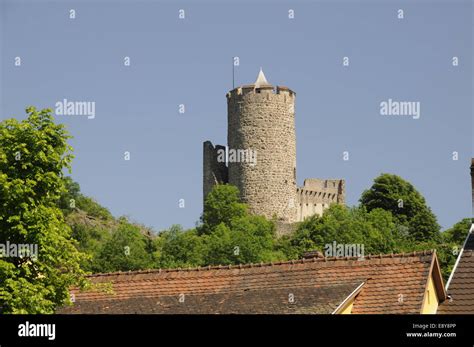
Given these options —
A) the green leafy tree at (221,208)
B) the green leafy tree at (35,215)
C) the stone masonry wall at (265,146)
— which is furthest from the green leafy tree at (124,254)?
the green leafy tree at (35,215)

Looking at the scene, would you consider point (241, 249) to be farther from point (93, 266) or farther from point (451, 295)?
point (451, 295)

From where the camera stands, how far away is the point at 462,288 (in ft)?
70.7

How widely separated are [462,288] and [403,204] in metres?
52.8

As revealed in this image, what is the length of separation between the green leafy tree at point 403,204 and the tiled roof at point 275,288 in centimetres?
4992

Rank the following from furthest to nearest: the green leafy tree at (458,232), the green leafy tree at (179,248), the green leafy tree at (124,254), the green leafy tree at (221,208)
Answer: the green leafy tree at (221,208)
the green leafy tree at (458,232)
the green leafy tree at (179,248)
the green leafy tree at (124,254)

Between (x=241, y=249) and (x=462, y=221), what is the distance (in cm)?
1404

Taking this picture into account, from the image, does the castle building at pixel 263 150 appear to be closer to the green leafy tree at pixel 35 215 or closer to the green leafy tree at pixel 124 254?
the green leafy tree at pixel 124 254

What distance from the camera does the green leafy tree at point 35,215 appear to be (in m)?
19.7

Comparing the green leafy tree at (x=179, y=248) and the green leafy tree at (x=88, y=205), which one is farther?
Answer: the green leafy tree at (x=88, y=205)

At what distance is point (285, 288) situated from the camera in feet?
71.5

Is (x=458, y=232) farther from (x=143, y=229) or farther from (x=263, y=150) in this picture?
(x=143, y=229)

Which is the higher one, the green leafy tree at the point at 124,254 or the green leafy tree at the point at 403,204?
the green leafy tree at the point at 403,204

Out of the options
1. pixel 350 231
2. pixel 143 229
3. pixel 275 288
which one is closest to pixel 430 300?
pixel 275 288
